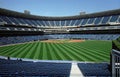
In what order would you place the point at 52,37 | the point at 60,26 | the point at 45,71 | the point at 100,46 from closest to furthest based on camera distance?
the point at 45,71 < the point at 100,46 < the point at 52,37 < the point at 60,26

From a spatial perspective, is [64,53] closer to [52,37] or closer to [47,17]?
[52,37]

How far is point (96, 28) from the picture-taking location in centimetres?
8594

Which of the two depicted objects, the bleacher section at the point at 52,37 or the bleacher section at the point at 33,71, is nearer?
the bleacher section at the point at 33,71

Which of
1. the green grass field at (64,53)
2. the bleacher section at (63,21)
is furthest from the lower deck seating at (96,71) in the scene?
the bleacher section at (63,21)

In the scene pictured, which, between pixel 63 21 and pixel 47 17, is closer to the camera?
pixel 47 17

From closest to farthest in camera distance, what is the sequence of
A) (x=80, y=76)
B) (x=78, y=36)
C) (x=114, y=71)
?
(x=114, y=71) < (x=80, y=76) < (x=78, y=36)

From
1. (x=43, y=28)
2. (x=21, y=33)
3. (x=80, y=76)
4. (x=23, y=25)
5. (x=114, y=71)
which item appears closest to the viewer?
(x=114, y=71)

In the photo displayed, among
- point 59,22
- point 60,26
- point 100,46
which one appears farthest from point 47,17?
point 100,46

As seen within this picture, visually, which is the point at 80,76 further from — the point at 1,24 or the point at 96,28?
the point at 96,28

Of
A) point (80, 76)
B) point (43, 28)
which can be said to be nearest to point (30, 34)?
point (43, 28)

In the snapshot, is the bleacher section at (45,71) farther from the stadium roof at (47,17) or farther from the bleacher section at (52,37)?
the stadium roof at (47,17)

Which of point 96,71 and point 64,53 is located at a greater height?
point 96,71

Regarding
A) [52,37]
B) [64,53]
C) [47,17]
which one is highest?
[47,17]

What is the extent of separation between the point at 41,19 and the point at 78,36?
30.1 metres
